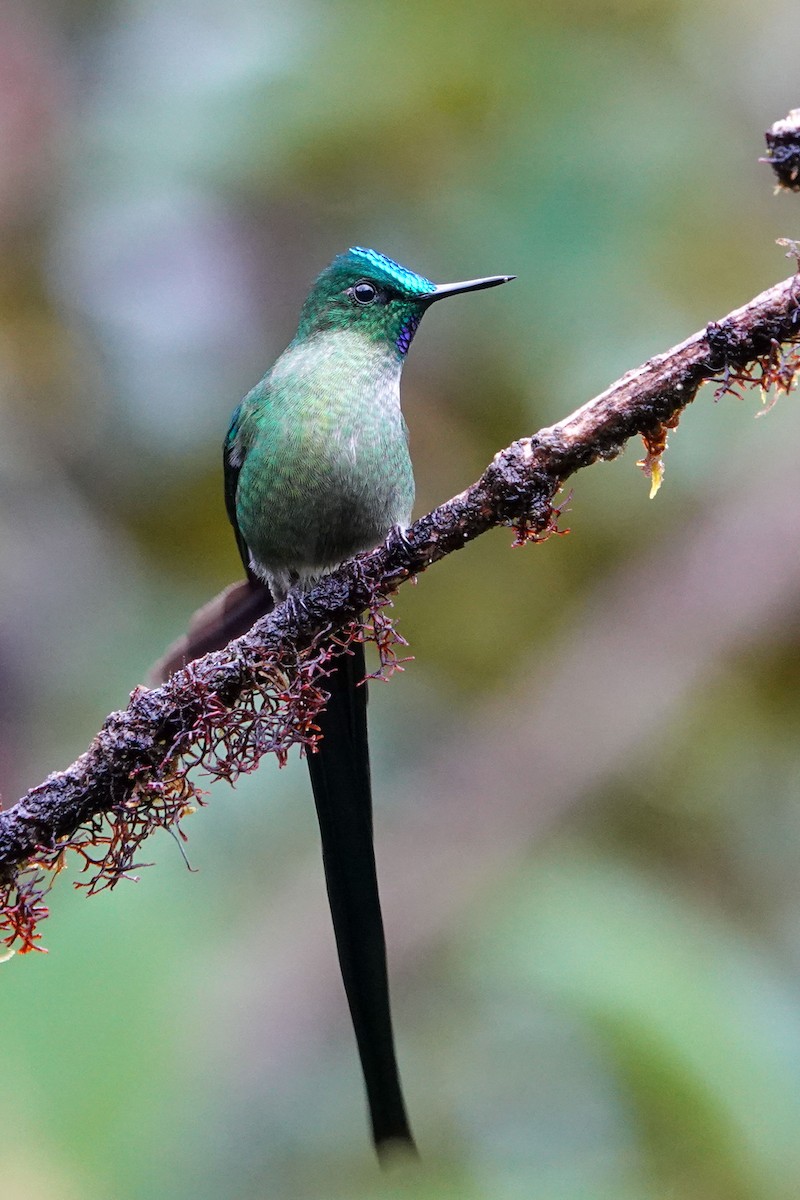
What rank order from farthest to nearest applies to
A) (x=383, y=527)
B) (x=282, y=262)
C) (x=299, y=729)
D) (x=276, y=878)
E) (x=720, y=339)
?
(x=282, y=262) < (x=276, y=878) < (x=383, y=527) < (x=299, y=729) < (x=720, y=339)

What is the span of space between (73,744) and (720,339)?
7.97ft

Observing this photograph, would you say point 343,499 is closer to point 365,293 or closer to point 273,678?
point 365,293

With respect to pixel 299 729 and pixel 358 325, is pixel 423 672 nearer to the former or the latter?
pixel 358 325

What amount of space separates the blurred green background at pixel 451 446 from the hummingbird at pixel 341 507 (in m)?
0.90

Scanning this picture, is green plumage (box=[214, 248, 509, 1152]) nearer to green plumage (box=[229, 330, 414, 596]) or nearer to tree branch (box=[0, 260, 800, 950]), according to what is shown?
green plumage (box=[229, 330, 414, 596])

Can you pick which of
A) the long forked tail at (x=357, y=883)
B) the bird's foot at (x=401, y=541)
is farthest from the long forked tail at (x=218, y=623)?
the bird's foot at (x=401, y=541)

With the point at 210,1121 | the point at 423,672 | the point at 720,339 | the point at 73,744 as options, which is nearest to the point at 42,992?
the point at 210,1121

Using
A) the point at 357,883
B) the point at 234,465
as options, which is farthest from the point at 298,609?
the point at 234,465

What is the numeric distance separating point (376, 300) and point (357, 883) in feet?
5.07

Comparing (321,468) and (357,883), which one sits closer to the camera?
(357,883)

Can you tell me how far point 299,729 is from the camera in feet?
7.53

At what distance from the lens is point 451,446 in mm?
4539

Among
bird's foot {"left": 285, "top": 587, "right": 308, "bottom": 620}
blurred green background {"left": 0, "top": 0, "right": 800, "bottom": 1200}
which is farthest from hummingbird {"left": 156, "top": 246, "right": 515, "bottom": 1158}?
blurred green background {"left": 0, "top": 0, "right": 800, "bottom": 1200}

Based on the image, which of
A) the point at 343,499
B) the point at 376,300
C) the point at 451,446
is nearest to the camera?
the point at 343,499
